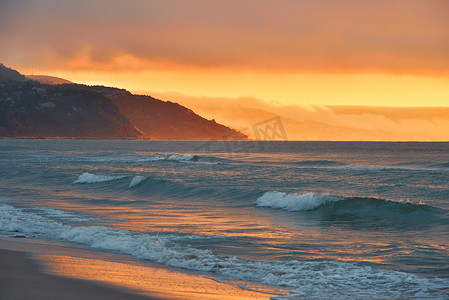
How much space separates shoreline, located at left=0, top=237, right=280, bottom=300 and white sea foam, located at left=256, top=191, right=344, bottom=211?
11946mm

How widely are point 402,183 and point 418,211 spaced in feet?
50.3

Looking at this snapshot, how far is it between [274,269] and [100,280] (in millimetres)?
3706

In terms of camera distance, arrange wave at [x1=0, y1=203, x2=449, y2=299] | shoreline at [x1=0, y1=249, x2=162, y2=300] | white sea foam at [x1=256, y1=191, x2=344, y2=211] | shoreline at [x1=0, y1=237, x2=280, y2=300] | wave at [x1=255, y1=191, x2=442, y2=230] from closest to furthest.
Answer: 1. shoreline at [x1=0, y1=249, x2=162, y2=300]
2. shoreline at [x1=0, y1=237, x2=280, y2=300]
3. wave at [x1=0, y1=203, x2=449, y2=299]
4. wave at [x1=255, y1=191, x2=442, y2=230]
5. white sea foam at [x1=256, y1=191, x2=344, y2=211]

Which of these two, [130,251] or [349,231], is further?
[349,231]

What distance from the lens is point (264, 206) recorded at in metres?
23.3

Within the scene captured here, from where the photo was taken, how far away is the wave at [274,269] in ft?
30.2

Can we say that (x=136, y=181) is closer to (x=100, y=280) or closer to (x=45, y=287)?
(x=100, y=280)

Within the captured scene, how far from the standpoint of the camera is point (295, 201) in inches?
906

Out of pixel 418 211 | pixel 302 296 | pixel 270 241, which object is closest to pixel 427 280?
pixel 302 296

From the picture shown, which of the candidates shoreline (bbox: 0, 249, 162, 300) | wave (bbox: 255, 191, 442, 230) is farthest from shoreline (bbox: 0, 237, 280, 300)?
wave (bbox: 255, 191, 442, 230)

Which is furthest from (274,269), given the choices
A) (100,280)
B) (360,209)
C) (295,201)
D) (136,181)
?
(136,181)

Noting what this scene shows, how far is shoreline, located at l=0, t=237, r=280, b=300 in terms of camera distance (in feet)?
27.1

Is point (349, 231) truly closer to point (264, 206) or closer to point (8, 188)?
point (264, 206)

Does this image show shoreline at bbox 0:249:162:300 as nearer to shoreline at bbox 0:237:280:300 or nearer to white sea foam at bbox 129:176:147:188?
shoreline at bbox 0:237:280:300
